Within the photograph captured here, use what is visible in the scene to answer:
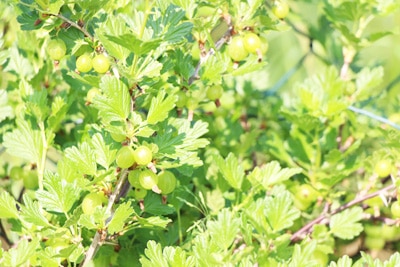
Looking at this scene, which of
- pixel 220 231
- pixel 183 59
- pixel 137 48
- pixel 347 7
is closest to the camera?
pixel 137 48

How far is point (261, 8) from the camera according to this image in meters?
1.08

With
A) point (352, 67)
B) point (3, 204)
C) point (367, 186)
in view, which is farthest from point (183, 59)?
point (352, 67)

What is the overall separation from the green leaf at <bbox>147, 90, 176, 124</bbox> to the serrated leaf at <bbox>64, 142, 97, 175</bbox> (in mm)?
102

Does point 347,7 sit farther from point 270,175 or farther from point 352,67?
point 270,175

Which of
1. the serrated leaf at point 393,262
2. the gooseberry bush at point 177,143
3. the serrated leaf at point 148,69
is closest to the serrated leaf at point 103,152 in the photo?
the gooseberry bush at point 177,143

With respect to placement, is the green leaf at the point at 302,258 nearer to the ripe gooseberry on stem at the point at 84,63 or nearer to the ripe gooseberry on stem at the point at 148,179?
the ripe gooseberry on stem at the point at 148,179

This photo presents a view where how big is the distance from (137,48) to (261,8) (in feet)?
1.14

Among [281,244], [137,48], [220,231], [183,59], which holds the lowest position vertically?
[281,244]

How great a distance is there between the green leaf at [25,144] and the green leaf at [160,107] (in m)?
0.31

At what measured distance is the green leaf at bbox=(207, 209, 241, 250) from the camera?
89 cm

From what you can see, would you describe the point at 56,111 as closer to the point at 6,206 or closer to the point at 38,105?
the point at 38,105

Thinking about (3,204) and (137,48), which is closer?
(137,48)

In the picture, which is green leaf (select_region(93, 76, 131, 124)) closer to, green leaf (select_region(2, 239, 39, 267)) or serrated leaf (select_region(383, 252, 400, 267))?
green leaf (select_region(2, 239, 39, 267))

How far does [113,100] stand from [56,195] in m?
0.17
